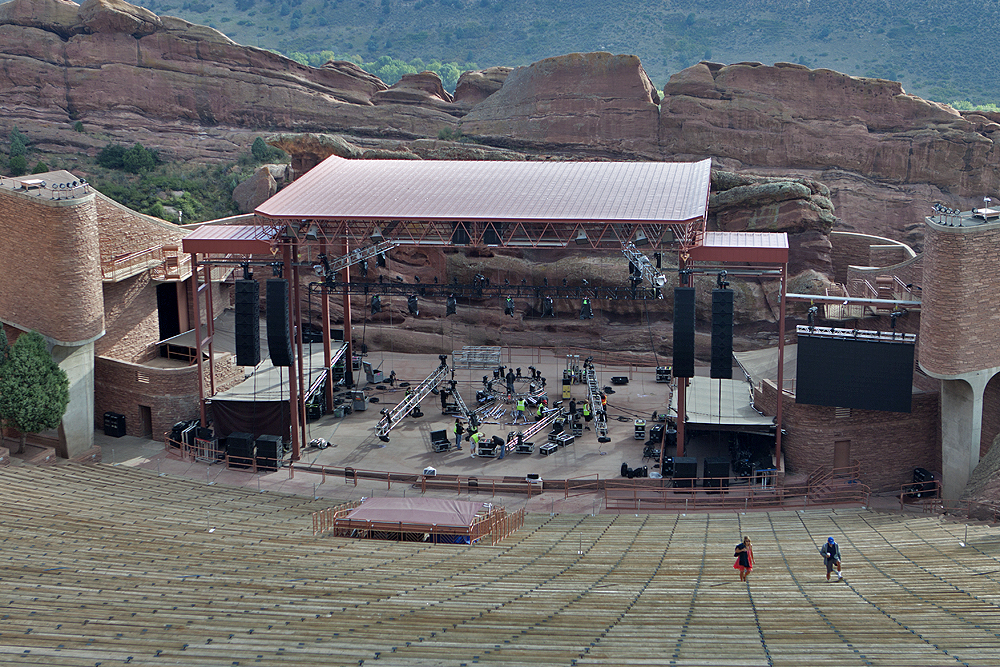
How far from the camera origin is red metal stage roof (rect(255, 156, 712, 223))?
3331 cm

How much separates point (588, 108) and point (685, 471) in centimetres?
3232

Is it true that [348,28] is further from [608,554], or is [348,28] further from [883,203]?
[608,554]

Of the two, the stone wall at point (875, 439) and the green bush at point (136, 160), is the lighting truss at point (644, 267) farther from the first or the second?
the green bush at point (136, 160)

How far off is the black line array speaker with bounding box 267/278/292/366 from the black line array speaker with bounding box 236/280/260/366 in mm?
574

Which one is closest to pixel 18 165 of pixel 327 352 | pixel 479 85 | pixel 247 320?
pixel 479 85

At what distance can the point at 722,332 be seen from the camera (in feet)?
102

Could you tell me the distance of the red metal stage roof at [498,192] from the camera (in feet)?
109

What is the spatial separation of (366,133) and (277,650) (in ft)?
174

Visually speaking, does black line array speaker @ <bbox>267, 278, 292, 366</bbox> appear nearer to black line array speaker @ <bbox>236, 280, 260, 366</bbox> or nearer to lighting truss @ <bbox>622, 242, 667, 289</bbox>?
black line array speaker @ <bbox>236, 280, 260, 366</bbox>

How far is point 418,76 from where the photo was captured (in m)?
67.2

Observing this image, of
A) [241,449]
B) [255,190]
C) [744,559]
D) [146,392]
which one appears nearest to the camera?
[744,559]

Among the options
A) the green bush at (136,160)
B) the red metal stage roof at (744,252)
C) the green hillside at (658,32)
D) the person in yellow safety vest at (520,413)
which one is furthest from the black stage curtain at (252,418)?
the green hillside at (658,32)

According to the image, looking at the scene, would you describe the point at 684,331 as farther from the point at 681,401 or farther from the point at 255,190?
the point at 255,190

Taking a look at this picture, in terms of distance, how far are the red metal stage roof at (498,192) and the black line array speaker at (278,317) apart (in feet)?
8.19
